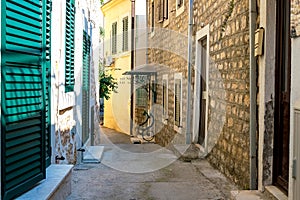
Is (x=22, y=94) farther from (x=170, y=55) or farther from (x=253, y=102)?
(x=170, y=55)

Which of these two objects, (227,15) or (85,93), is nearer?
(227,15)

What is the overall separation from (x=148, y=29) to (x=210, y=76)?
941 centimetres

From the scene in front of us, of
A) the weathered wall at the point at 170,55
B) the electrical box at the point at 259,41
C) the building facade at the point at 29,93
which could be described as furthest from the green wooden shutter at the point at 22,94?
the weathered wall at the point at 170,55

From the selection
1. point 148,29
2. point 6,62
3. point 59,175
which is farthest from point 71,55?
point 148,29

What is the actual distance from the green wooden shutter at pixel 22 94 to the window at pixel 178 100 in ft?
20.8

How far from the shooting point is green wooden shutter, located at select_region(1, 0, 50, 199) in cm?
287

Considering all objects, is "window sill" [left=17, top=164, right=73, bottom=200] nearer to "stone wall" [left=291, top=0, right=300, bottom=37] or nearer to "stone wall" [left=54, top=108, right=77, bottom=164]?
"stone wall" [left=54, top=108, right=77, bottom=164]

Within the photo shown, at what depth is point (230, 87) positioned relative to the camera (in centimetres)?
573

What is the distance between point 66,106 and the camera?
544cm

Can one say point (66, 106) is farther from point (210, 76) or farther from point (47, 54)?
point (210, 76)

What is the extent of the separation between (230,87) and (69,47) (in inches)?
91.5

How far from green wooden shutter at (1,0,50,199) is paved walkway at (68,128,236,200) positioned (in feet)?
4.88

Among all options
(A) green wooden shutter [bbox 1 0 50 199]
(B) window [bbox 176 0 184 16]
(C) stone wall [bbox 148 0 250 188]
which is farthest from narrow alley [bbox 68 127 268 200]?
(B) window [bbox 176 0 184 16]

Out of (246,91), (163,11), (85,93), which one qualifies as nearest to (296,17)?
(246,91)
